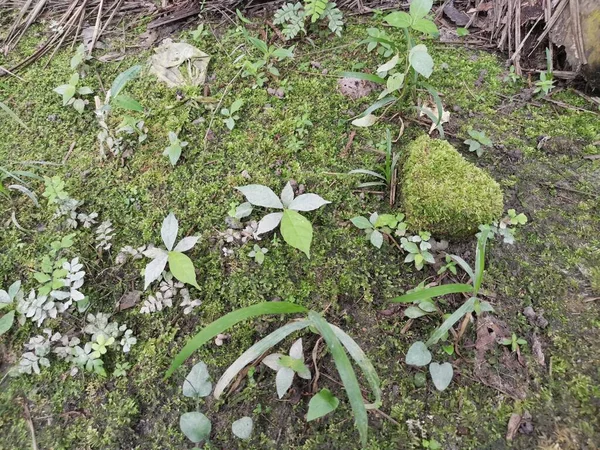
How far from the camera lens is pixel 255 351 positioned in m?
1.54

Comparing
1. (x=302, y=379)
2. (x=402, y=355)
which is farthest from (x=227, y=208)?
(x=402, y=355)

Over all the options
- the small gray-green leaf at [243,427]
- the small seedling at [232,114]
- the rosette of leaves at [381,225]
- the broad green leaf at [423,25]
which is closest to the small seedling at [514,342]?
the rosette of leaves at [381,225]

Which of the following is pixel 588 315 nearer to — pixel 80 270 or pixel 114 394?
pixel 114 394

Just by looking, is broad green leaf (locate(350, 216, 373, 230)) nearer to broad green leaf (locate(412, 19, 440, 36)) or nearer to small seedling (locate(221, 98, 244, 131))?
small seedling (locate(221, 98, 244, 131))

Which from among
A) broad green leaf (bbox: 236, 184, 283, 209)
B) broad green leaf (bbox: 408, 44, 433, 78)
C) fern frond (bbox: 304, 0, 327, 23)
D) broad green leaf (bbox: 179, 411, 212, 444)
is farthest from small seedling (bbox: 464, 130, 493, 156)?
broad green leaf (bbox: 179, 411, 212, 444)

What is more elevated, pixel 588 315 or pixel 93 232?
pixel 93 232

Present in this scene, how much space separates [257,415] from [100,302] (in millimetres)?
938

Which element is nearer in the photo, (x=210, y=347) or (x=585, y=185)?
(x=210, y=347)

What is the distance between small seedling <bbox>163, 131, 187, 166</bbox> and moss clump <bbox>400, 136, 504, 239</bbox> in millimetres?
1267

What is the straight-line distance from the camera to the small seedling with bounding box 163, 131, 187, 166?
2.23 metres

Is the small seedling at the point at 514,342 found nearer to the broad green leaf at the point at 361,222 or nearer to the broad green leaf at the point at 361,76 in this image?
the broad green leaf at the point at 361,222

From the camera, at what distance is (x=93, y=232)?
6.83 feet

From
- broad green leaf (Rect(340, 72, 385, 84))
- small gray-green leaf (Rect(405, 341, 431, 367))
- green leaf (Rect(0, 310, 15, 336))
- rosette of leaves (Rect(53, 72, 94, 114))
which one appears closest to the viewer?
small gray-green leaf (Rect(405, 341, 431, 367))

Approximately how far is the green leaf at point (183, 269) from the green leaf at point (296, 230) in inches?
18.0
